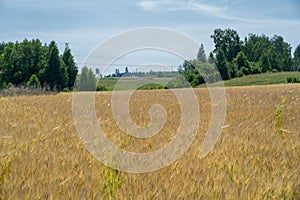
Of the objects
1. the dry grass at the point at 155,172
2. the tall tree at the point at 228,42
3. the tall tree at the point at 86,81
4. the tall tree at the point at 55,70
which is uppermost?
the tall tree at the point at 228,42

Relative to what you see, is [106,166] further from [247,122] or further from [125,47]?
[247,122]

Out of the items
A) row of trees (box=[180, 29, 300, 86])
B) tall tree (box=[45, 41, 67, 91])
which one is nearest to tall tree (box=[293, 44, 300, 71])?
row of trees (box=[180, 29, 300, 86])

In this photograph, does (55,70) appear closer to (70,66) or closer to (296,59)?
(70,66)

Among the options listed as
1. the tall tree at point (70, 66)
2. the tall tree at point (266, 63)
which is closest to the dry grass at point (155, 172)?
the tall tree at point (70, 66)

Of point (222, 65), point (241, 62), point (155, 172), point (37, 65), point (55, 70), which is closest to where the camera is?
point (155, 172)

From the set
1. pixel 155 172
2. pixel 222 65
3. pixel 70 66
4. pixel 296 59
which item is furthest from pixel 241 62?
pixel 155 172

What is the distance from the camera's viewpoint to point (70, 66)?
56.2 meters

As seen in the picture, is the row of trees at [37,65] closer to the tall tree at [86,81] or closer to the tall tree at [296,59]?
the tall tree at [86,81]

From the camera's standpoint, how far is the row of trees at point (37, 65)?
5006 centimetres

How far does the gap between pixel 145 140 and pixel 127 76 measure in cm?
351

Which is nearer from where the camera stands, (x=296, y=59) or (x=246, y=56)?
(x=246, y=56)

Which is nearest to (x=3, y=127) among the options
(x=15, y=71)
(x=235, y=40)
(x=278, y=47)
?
(x=15, y=71)

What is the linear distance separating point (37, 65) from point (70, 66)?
5346mm

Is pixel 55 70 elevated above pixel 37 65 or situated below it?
below
